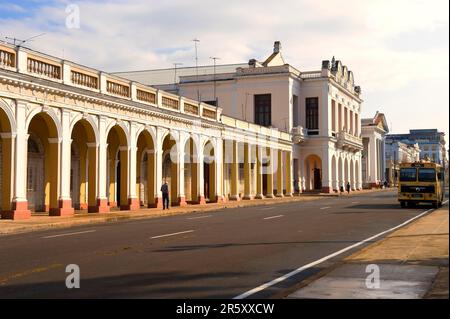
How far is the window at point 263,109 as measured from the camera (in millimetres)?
69262

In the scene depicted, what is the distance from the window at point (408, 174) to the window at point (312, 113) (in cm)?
3693

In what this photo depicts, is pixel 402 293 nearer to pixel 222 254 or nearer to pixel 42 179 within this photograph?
pixel 222 254

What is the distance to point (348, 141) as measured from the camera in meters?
80.4

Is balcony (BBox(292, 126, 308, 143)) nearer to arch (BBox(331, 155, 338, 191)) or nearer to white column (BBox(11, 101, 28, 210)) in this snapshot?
arch (BBox(331, 155, 338, 191))

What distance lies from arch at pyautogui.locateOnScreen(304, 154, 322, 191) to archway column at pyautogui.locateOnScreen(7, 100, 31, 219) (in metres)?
52.5

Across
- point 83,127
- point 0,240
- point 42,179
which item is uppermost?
point 83,127

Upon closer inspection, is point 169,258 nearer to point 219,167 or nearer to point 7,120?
point 7,120

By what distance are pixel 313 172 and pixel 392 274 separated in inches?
2717

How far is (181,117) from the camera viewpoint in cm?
3862

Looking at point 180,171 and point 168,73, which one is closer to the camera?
point 180,171

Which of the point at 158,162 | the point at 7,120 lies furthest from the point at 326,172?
the point at 7,120
